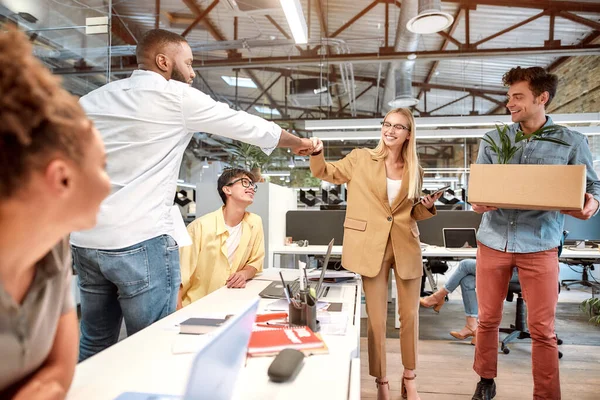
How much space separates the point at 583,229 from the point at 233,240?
3879 millimetres

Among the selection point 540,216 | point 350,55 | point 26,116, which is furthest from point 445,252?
point 26,116

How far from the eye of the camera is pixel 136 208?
130 centimetres

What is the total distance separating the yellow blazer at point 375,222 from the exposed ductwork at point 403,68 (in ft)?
11.3

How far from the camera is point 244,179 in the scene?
2623mm

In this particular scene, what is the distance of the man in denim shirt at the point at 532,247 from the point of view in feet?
6.59

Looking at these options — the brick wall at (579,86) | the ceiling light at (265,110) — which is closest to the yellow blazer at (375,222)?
the brick wall at (579,86)

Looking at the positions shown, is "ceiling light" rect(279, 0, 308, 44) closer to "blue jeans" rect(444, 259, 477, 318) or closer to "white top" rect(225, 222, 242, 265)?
"white top" rect(225, 222, 242, 265)

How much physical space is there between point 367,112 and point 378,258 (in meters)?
11.1

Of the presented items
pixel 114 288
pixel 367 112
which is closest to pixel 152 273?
pixel 114 288

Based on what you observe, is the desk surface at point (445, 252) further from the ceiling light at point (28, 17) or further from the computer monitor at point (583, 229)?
the ceiling light at point (28, 17)

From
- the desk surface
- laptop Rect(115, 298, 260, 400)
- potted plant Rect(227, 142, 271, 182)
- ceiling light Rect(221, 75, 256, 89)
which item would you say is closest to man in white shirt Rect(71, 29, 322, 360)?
laptop Rect(115, 298, 260, 400)

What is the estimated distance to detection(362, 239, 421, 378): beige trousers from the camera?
7.09 ft

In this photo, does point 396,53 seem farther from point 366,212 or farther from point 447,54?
point 366,212

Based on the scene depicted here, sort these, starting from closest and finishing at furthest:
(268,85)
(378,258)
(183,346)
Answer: (183,346), (378,258), (268,85)
